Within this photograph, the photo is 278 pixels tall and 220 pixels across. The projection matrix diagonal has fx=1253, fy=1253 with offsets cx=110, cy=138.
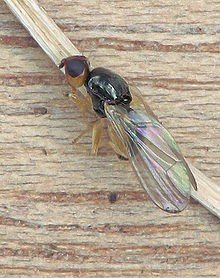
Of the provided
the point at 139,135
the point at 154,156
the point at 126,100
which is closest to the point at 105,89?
the point at 126,100

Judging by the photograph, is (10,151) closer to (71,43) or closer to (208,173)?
(71,43)

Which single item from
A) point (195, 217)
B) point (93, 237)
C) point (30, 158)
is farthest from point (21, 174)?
point (195, 217)

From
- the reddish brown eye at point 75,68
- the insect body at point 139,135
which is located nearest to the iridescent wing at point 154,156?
the insect body at point 139,135

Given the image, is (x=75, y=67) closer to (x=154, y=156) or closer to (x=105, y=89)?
(x=105, y=89)

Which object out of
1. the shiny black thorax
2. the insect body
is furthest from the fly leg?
the shiny black thorax

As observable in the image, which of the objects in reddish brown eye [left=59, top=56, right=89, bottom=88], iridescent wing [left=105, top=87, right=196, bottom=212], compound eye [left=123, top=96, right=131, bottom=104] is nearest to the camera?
iridescent wing [left=105, top=87, right=196, bottom=212]

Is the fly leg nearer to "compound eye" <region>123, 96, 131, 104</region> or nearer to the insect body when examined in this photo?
the insect body

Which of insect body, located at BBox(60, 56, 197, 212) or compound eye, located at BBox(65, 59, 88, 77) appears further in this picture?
compound eye, located at BBox(65, 59, 88, 77)

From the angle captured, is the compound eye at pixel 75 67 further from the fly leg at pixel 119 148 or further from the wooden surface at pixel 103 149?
the fly leg at pixel 119 148
